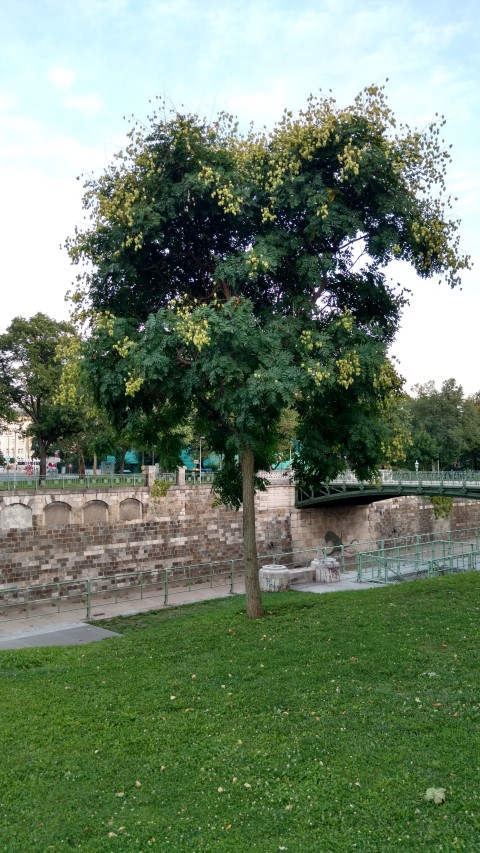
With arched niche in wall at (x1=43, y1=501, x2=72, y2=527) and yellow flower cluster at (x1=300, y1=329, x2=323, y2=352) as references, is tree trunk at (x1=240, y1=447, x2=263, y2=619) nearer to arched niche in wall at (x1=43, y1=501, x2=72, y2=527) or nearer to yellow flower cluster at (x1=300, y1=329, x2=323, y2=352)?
yellow flower cluster at (x1=300, y1=329, x2=323, y2=352)

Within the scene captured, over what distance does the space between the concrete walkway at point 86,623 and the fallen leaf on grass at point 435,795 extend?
10.6 metres

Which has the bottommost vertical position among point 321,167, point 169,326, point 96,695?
point 96,695

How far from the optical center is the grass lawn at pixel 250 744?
498 centimetres

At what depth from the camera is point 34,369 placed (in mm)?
32281

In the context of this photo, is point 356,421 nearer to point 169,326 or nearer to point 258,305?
point 258,305

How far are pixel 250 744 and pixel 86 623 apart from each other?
44.2ft

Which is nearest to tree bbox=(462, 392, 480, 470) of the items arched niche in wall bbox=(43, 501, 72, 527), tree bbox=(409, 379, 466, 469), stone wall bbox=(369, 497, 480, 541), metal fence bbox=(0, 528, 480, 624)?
tree bbox=(409, 379, 466, 469)

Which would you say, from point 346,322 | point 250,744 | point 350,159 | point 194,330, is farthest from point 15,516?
point 250,744

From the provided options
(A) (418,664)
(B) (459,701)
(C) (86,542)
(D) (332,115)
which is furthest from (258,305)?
(C) (86,542)

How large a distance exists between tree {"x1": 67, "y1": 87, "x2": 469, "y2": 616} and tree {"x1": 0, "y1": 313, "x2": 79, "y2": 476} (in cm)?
→ 2039

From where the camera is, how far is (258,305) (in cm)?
1328

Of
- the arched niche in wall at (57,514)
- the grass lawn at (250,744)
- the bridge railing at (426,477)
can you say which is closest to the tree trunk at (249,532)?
the grass lawn at (250,744)

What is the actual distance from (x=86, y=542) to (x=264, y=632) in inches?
663

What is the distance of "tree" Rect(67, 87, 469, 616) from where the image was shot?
11.1 meters
